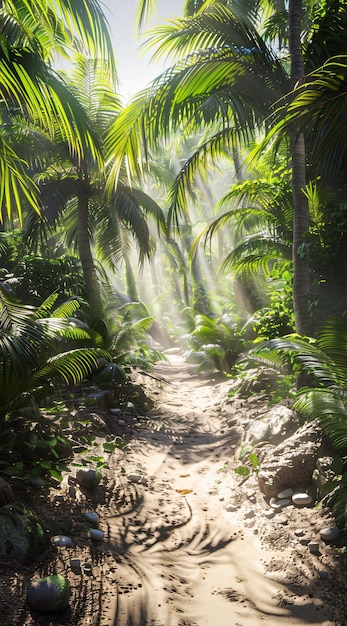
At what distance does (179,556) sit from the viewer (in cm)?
298

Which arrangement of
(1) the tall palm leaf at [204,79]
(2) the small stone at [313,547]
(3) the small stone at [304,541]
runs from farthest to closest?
(1) the tall palm leaf at [204,79] → (3) the small stone at [304,541] → (2) the small stone at [313,547]

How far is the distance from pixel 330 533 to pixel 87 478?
1.84m

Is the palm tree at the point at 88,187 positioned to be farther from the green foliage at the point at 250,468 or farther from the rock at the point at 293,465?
the rock at the point at 293,465

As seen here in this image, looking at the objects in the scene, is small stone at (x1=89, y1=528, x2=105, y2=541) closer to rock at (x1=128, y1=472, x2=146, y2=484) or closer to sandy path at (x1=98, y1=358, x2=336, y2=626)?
sandy path at (x1=98, y1=358, x2=336, y2=626)

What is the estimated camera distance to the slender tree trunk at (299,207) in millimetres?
5207

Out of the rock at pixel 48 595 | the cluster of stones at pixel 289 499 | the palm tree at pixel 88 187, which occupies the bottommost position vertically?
the cluster of stones at pixel 289 499

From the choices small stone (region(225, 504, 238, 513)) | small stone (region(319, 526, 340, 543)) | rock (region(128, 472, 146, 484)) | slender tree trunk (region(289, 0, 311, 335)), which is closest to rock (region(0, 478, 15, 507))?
rock (region(128, 472, 146, 484))

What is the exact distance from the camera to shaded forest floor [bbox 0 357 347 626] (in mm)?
2289

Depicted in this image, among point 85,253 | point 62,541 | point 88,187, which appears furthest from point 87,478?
point 88,187

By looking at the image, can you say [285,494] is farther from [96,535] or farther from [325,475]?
[96,535]

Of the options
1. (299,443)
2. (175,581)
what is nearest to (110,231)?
(299,443)

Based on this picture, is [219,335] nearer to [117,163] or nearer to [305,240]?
[305,240]

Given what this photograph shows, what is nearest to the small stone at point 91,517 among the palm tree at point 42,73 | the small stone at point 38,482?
the small stone at point 38,482

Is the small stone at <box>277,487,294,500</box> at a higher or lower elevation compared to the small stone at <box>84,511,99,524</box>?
lower
